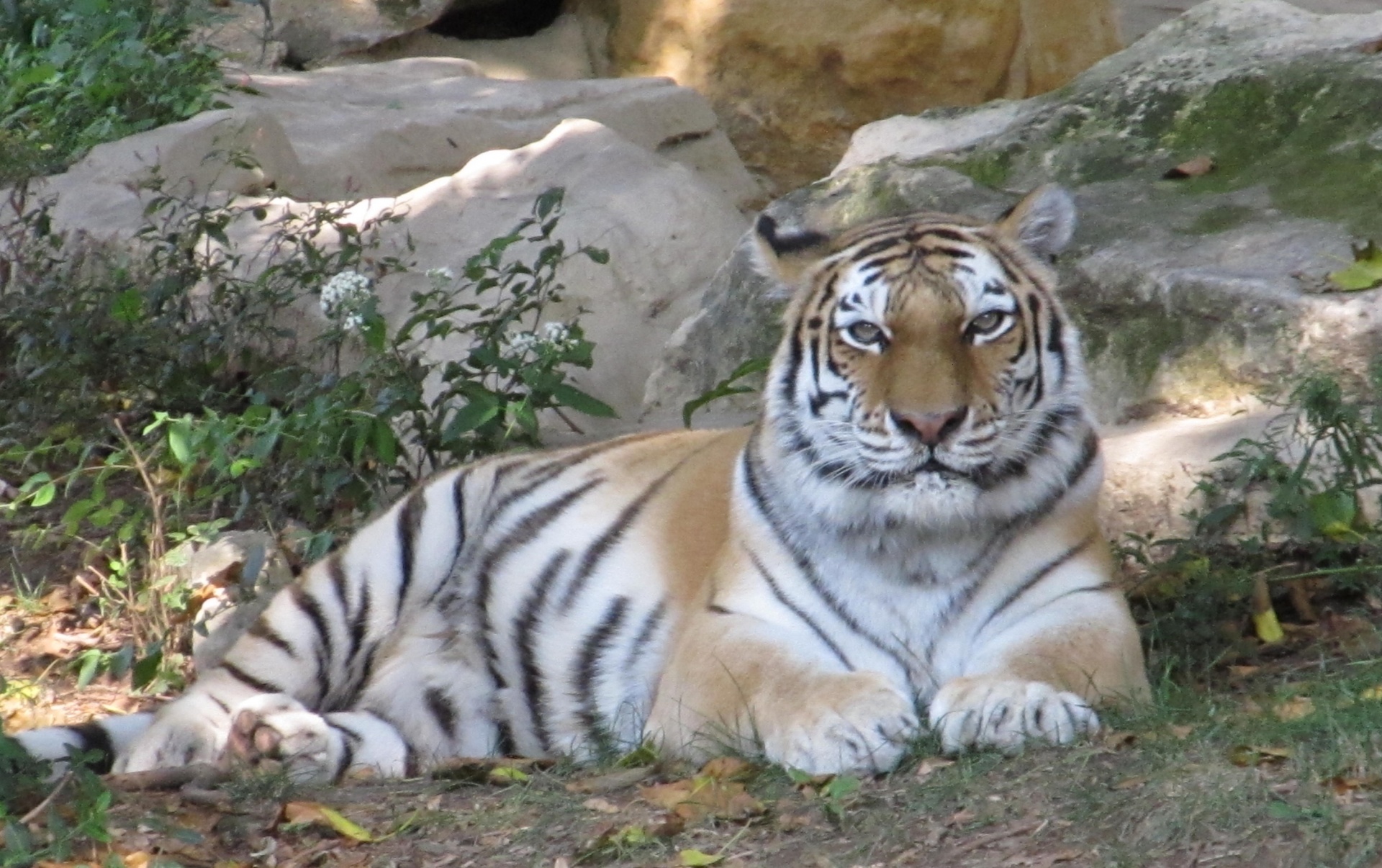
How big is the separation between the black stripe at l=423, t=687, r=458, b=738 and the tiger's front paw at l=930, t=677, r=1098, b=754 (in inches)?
55.2

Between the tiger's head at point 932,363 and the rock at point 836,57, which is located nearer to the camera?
the tiger's head at point 932,363

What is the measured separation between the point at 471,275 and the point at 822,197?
1.52 metres

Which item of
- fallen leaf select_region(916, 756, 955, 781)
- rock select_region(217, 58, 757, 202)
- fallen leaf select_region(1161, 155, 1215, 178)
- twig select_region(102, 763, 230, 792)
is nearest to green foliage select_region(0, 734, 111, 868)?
twig select_region(102, 763, 230, 792)

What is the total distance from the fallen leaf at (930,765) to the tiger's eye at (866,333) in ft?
2.70

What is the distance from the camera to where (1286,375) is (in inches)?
177

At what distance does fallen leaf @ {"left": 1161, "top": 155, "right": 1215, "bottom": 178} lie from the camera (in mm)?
5539

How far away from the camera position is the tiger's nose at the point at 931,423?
10.3ft

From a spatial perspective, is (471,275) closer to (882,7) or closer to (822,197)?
(822,197)

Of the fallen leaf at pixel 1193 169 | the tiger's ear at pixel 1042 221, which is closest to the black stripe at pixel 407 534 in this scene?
the tiger's ear at pixel 1042 221

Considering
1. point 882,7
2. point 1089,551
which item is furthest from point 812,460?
point 882,7

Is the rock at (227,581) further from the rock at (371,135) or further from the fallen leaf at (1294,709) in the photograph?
the fallen leaf at (1294,709)

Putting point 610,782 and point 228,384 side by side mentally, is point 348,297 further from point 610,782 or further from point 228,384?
point 610,782

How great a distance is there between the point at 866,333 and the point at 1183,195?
245cm

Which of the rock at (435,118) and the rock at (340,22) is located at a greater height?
the rock at (340,22)
